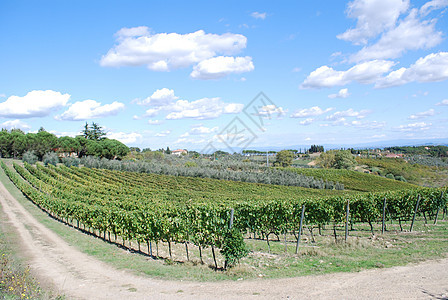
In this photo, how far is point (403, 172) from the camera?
74812 millimetres

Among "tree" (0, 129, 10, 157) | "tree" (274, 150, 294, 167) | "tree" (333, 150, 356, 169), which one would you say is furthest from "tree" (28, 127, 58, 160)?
"tree" (333, 150, 356, 169)

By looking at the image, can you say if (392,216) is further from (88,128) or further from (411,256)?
(88,128)

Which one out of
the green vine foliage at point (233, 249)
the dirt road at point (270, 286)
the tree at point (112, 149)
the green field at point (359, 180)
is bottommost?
the green field at point (359, 180)

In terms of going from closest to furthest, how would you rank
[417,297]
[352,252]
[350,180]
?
[417,297] < [352,252] < [350,180]

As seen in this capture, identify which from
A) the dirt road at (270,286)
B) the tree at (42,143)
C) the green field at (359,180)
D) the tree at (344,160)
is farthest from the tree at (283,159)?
the dirt road at (270,286)

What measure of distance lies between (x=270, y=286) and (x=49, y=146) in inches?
3310

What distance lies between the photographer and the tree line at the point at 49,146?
243ft

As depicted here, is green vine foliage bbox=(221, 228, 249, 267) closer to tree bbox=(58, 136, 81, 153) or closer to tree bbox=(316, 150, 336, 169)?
tree bbox=(58, 136, 81, 153)

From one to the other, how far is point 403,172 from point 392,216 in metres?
68.8

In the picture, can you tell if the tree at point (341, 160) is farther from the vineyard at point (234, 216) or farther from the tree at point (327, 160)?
the vineyard at point (234, 216)

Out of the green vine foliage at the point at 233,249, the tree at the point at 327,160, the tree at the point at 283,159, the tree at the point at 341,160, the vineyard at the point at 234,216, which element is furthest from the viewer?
the tree at the point at 283,159

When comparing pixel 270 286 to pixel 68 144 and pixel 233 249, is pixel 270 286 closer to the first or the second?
pixel 233 249

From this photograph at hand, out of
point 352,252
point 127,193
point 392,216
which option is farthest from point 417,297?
→ point 127,193

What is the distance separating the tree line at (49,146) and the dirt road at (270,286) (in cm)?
7490
